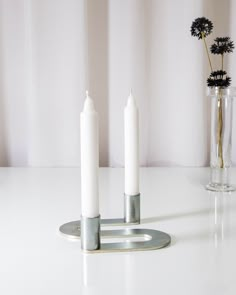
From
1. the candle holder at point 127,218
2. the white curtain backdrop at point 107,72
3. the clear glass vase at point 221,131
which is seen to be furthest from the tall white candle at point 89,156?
the white curtain backdrop at point 107,72

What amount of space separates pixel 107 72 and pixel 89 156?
0.84 metres

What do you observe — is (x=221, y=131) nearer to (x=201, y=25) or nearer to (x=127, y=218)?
(x=201, y=25)

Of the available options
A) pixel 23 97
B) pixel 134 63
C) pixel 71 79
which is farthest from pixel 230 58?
pixel 23 97

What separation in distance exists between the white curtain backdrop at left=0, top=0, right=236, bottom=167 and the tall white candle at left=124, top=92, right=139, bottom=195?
620mm

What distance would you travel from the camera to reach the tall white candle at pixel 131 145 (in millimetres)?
856

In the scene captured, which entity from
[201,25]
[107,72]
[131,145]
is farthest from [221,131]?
[107,72]

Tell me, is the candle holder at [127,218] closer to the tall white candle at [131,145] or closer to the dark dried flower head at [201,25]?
the tall white candle at [131,145]

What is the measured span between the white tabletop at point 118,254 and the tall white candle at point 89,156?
0.09 m

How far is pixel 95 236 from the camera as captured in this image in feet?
2.46

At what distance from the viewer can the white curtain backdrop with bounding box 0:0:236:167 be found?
1.46m

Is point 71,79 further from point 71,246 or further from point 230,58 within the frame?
point 71,246

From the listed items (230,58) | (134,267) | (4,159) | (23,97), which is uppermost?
(230,58)

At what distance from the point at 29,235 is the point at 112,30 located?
2.65 ft

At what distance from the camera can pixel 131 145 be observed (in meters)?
0.87
